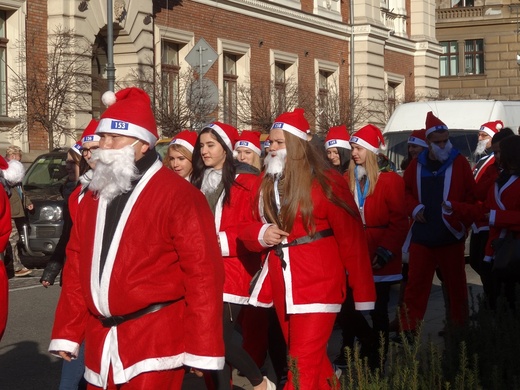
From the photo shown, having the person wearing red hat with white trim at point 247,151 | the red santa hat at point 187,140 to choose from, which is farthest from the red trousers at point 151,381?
the person wearing red hat with white trim at point 247,151

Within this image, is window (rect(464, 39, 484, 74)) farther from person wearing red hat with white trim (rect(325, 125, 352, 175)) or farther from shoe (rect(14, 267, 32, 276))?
person wearing red hat with white trim (rect(325, 125, 352, 175))

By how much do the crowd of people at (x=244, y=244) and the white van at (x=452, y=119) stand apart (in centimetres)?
800

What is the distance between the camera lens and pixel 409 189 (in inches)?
379

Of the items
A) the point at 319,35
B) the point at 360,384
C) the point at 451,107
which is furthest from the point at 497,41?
the point at 360,384

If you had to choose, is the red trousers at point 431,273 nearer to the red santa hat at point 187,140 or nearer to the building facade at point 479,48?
the red santa hat at point 187,140

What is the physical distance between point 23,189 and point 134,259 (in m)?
12.7

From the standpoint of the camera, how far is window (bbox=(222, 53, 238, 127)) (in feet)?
102

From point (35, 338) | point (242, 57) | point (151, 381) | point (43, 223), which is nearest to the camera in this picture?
point (151, 381)

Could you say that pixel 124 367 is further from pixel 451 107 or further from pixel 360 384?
pixel 451 107

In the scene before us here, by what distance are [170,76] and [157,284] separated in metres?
23.6

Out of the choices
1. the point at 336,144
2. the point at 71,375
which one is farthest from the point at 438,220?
the point at 71,375

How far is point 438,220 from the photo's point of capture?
30.5 ft

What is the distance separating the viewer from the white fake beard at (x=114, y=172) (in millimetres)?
4938

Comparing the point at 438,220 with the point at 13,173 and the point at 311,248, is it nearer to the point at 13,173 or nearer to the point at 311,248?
the point at 311,248
